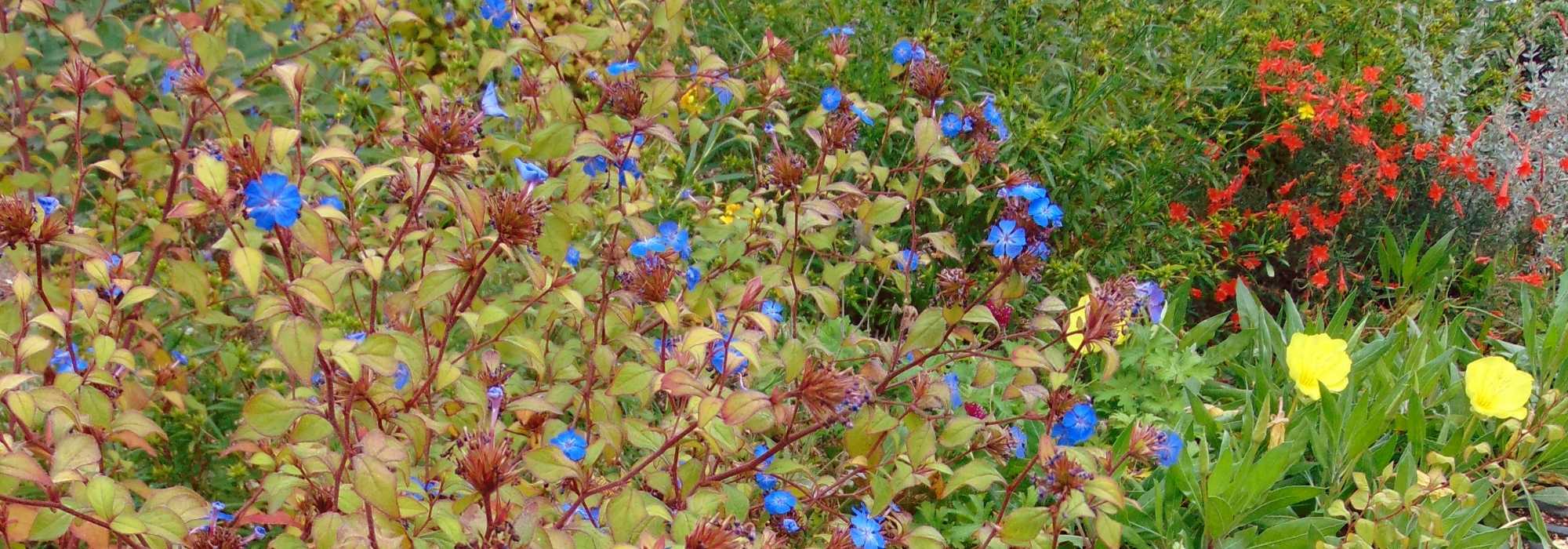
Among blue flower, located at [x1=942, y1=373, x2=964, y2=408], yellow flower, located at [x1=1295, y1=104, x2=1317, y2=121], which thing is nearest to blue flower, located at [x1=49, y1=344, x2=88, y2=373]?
blue flower, located at [x1=942, y1=373, x2=964, y2=408]

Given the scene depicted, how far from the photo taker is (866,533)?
1.65 m

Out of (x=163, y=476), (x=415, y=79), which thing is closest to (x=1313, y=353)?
(x=163, y=476)

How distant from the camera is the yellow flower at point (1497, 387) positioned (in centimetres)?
221

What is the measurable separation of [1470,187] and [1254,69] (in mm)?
753

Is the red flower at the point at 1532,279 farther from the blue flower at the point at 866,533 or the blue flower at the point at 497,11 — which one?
the blue flower at the point at 497,11

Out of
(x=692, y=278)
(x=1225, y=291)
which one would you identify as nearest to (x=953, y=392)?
(x=692, y=278)

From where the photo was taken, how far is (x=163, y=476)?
2033 mm

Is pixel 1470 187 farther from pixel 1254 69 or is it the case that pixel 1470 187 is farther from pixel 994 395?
pixel 994 395

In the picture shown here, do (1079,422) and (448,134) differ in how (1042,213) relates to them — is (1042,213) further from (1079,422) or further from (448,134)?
(448,134)

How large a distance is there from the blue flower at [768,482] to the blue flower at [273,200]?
0.85 meters

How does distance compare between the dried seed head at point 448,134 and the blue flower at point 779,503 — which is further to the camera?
the blue flower at point 779,503

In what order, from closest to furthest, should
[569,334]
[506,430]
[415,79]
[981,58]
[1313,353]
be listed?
1. [506,430]
2. [1313,353]
3. [569,334]
4. [981,58]
5. [415,79]

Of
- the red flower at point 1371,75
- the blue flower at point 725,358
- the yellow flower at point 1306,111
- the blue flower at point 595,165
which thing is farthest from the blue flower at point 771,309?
the red flower at point 1371,75

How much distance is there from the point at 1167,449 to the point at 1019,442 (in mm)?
317
